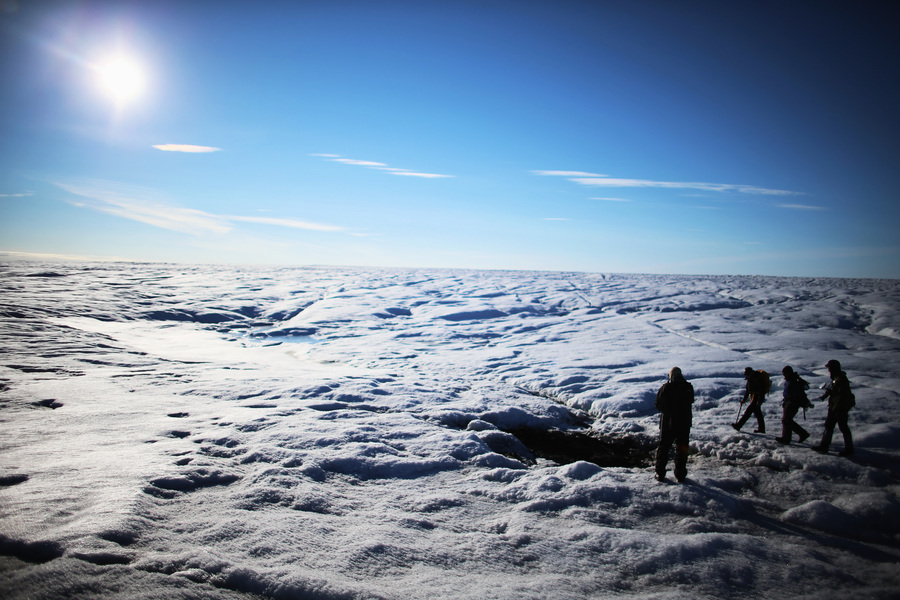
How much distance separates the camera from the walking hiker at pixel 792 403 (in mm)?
7221

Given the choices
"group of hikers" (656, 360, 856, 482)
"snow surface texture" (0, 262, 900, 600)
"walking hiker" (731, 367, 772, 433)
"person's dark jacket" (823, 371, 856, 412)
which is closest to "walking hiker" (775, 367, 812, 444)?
"group of hikers" (656, 360, 856, 482)

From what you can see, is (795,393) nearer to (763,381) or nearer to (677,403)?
(763,381)

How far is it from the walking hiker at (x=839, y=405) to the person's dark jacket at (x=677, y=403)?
113 inches

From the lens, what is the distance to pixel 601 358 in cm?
1442

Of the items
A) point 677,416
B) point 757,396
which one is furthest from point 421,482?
point 757,396

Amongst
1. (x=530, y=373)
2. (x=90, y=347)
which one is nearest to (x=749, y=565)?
(x=530, y=373)

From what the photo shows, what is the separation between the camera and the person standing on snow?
5.86 meters

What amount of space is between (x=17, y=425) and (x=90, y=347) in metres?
8.95

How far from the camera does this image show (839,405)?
6695mm

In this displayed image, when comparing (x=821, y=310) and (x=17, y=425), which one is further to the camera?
(x=821, y=310)

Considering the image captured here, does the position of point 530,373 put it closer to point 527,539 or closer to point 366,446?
point 366,446

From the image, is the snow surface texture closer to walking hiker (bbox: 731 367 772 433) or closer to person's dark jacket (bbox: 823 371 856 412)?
walking hiker (bbox: 731 367 772 433)

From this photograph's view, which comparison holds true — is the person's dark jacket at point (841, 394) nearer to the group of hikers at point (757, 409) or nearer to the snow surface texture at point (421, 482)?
the group of hikers at point (757, 409)

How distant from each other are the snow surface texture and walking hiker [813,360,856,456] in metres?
0.29
